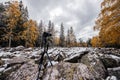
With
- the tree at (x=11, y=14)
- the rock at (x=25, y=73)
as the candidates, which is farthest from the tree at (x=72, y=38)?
the rock at (x=25, y=73)

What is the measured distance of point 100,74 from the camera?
19.7 ft

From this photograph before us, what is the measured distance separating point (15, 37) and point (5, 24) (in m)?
3.22

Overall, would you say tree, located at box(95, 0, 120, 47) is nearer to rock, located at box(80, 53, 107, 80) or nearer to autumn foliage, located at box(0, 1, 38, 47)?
rock, located at box(80, 53, 107, 80)

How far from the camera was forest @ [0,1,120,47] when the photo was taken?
A: 878cm

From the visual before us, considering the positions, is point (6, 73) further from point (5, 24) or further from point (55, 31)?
point (55, 31)

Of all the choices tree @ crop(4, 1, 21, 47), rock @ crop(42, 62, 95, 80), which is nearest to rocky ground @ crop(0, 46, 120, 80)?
rock @ crop(42, 62, 95, 80)

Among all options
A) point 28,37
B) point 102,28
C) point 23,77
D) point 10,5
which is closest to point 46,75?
point 23,77

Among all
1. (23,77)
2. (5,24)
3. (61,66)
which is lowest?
(23,77)

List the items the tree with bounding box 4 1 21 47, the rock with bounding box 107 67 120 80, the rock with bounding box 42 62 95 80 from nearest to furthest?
the rock with bounding box 42 62 95 80
the rock with bounding box 107 67 120 80
the tree with bounding box 4 1 21 47

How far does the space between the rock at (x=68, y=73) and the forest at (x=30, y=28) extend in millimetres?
3285

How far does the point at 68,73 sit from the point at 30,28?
1218 inches

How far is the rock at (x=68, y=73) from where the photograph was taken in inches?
220

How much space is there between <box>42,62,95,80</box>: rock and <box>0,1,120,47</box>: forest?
3285 millimetres

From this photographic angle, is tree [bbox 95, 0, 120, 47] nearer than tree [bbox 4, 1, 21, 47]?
Yes
